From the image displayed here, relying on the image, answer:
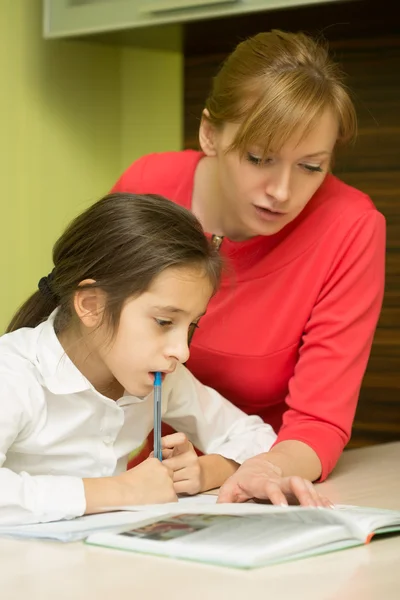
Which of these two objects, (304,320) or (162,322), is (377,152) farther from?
(162,322)

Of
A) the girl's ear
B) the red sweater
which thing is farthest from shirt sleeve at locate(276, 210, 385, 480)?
the girl's ear

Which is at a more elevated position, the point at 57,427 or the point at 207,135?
the point at 207,135

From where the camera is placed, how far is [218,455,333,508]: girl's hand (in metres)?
1.14

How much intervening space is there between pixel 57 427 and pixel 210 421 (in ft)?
1.01

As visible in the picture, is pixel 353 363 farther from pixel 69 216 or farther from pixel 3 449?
pixel 69 216

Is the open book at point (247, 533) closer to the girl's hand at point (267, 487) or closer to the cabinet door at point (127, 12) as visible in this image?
the girl's hand at point (267, 487)

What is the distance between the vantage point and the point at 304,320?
1.52 m

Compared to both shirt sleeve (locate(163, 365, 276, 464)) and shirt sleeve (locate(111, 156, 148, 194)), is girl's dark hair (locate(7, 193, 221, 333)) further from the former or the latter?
shirt sleeve (locate(111, 156, 148, 194))

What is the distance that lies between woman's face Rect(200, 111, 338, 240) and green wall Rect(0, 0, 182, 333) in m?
0.77

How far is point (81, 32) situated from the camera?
2.13 m

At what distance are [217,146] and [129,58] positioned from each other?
1.09 meters

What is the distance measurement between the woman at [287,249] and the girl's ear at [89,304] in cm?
27

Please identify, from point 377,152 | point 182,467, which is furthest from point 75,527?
point 377,152

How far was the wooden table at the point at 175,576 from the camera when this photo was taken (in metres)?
0.80
